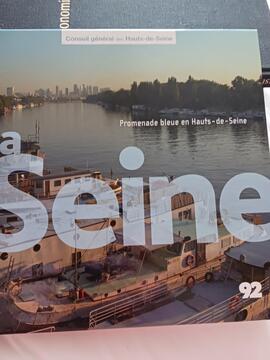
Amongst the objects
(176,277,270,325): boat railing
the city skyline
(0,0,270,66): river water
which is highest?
(0,0,270,66): river water

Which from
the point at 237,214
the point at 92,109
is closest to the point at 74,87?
the point at 92,109

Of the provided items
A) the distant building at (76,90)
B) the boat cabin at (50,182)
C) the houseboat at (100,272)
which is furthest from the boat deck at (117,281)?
the distant building at (76,90)

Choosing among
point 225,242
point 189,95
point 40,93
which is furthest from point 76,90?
point 225,242

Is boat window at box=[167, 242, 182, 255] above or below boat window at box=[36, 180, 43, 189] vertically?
below

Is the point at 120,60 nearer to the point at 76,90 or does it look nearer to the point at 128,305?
the point at 76,90

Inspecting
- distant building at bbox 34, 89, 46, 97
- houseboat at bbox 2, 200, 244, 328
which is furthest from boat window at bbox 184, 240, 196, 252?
distant building at bbox 34, 89, 46, 97

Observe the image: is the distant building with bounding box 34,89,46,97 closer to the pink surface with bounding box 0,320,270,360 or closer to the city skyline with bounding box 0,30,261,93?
the city skyline with bounding box 0,30,261,93

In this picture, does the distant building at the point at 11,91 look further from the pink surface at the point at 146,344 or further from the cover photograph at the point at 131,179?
the pink surface at the point at 146,344
